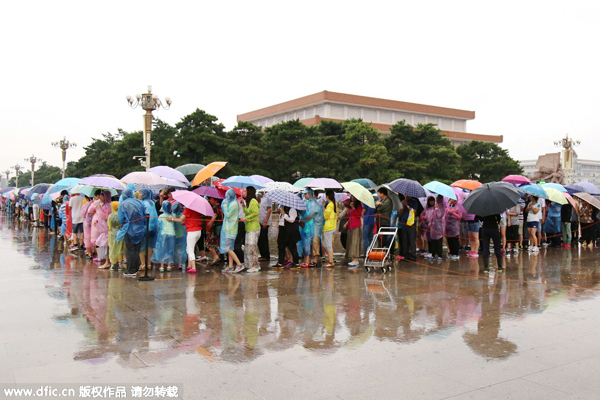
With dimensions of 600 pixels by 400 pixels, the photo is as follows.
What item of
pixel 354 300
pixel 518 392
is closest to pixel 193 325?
pixel 354 300

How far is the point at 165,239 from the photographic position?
9805mm

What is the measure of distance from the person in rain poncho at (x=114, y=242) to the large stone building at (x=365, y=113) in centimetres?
4324

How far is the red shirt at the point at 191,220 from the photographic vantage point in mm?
9734

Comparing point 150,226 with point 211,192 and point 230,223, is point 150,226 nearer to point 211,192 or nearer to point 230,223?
point 230,223

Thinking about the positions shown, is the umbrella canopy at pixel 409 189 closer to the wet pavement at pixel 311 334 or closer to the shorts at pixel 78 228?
the wet pavement at pixel 311 334

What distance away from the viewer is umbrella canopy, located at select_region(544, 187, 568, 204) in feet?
42.7

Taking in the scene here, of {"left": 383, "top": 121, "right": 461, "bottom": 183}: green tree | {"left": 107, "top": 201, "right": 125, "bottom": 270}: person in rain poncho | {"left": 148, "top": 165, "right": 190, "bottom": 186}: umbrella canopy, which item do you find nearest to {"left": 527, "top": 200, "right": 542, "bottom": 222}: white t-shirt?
{"left": 148, "top": 165, "right": 190, "bottom": 186}: umbrella canopy

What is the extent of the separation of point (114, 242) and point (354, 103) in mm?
50394

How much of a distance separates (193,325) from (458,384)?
3144mm

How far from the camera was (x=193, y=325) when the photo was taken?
5.97 meters


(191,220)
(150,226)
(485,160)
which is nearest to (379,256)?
(191,220)

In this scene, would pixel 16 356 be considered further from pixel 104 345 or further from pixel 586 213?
pixel 586 213

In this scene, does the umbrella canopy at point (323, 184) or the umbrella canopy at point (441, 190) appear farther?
the umbrella canopy at point (323, 184)

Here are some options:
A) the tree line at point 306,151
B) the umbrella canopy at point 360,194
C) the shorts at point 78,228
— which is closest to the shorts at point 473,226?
the umbrella canopy at point 360,194
